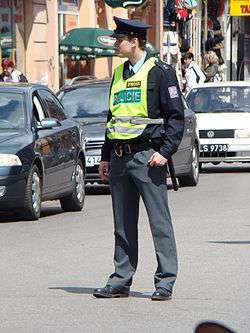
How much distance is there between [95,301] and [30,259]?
235cm

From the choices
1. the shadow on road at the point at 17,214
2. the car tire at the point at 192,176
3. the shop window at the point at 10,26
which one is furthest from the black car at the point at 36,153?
the shop window at the point at 10,26

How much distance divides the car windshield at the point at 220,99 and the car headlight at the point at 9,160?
32.5 ft

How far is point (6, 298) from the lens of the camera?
9.25 metres

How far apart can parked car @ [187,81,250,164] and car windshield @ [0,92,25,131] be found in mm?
8067

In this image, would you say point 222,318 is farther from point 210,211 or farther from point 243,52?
point 243,52

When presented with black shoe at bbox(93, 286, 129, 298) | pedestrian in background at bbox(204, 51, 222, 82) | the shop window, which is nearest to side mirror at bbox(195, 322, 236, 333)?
black shoe at bbox(93, 286, 129, 298)

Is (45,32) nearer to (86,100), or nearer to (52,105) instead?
(86,100)

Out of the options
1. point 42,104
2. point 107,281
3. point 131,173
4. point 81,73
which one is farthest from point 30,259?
point 81,73

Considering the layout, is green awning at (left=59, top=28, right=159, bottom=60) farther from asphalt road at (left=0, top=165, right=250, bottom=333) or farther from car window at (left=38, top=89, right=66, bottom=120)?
asphalt road at (left=0, top=165, right=250, bottom=333)

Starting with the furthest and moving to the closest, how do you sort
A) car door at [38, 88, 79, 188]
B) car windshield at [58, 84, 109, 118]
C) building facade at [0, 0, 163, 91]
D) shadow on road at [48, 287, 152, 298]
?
1. building facade at [0, 0, 163, 91]
2. car windshield at [58, 84, 109, 118]
3. car door at [38, 88, 79, 188]
4. shadow on road at [48, 287, 152, 298]

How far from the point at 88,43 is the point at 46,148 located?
1731 centimetres

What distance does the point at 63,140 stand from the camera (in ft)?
52.0

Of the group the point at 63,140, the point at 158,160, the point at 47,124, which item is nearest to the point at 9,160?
the point at 47,124

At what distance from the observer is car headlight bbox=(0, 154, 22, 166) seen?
1433cm
